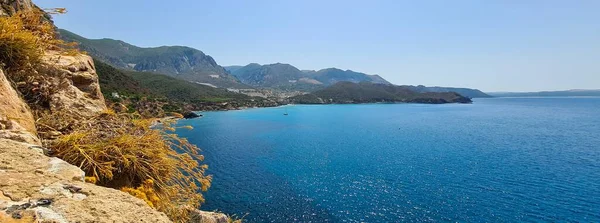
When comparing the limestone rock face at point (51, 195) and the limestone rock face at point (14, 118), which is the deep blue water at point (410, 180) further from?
the limestone rock face at point (51, 195)

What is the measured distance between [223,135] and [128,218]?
8294 cm

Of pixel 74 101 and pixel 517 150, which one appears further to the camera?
pixel 517 150

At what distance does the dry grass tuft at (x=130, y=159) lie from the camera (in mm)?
3547

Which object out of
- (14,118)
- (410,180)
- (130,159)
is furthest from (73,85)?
(410,180)

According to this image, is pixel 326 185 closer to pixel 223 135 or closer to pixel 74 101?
pixel 74 101

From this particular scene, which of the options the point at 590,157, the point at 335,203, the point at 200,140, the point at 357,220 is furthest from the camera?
the point at 200,140

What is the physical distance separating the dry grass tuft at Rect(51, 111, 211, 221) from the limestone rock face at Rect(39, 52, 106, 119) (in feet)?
1.78

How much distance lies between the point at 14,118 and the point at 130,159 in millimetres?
1285

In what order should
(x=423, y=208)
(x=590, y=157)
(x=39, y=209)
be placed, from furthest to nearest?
(x=590, y=157) < (x=423, y=208) < (x=39, y=209)

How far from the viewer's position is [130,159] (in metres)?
3.86

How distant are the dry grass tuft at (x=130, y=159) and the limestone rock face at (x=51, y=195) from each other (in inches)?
21.3

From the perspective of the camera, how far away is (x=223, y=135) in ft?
271

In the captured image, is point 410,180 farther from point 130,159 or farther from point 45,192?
point 45,192

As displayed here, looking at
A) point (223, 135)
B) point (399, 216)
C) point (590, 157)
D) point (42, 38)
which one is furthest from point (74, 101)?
point (223, 135)
